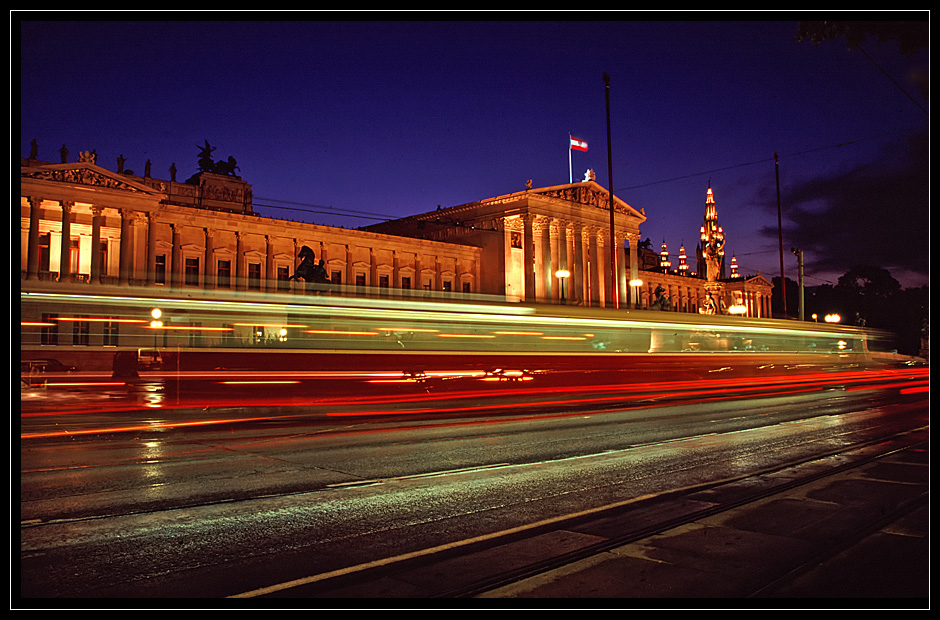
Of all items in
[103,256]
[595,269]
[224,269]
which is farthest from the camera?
[595,269]

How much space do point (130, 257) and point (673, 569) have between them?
5066 centimetres

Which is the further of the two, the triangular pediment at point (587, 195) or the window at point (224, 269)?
the triangular pediment at point (587, 195)

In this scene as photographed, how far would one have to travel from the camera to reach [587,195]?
7625 cm

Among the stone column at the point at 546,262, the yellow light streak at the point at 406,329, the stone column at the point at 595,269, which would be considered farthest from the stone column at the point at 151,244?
the stone column at the point at 595,269

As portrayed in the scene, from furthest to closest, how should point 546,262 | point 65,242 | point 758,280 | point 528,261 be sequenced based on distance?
point 758,280, point 546,262, point 528,261, point 65,242

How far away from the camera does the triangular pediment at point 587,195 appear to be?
7194 cm

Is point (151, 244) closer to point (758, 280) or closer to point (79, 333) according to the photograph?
point (79, 333)

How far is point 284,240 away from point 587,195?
111ft

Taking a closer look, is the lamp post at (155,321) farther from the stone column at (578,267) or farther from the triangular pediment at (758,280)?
the triangular pediment at (758,280)

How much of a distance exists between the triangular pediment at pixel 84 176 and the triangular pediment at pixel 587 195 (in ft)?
117

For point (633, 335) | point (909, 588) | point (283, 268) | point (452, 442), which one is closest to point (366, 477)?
point (452, 442)

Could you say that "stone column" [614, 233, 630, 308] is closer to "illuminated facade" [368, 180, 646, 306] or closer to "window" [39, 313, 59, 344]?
"illuminated facade" [368, 180, 646, 306]

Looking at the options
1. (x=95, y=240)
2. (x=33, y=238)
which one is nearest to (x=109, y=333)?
(x=33, y=238)

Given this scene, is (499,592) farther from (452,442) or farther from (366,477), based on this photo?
(452,442)
